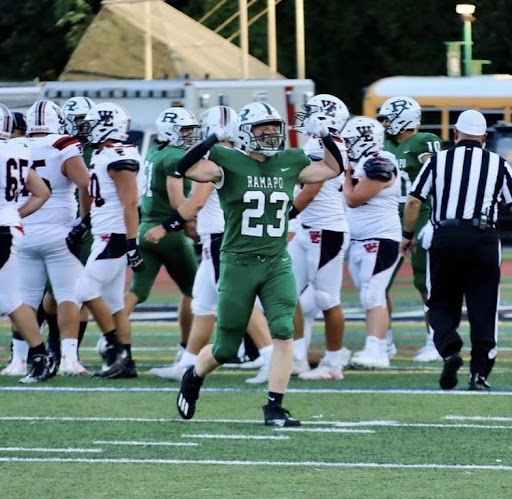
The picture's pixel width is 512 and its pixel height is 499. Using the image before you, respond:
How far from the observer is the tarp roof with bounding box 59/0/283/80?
22.3m

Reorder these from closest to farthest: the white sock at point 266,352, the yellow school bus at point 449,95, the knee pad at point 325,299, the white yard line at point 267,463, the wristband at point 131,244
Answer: the white yard line at point 267,463 < the white sock at point 266,352 < the wristband at point 131,244 < the knee pad at point 325,299 < the yellow school bus at point 449,95

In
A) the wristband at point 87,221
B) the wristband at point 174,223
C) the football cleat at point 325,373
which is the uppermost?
the wristband at point 174,223

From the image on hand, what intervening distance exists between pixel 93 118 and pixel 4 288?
48.2 inches

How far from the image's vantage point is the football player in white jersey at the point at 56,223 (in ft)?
36.0

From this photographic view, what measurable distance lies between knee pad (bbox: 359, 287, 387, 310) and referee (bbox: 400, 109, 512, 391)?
137 cm

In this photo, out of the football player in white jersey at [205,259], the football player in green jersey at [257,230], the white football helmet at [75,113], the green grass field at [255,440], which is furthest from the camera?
the white football helmet at [75,113]

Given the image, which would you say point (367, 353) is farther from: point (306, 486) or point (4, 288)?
point (306, 486)

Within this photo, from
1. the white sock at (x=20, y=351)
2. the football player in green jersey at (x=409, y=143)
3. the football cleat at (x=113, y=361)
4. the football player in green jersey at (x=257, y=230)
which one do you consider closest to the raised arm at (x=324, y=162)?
the football player in green jersey at (x=257, y=230)

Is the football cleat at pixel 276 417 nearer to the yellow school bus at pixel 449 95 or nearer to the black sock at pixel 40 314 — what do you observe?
the black sock at pixel 40 314

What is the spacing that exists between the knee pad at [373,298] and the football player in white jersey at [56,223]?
1.93 metres

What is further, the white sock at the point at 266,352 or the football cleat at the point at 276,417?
the white sock at the point at 266,352

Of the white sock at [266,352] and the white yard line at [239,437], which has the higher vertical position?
the white sock at [266,352]

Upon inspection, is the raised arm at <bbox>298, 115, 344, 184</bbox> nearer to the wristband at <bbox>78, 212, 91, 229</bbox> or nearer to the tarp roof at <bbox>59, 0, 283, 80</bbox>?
the wristband at <bbox>78, 212, 91, 229</bbox>

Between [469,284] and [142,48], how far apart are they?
12906 millimetres
